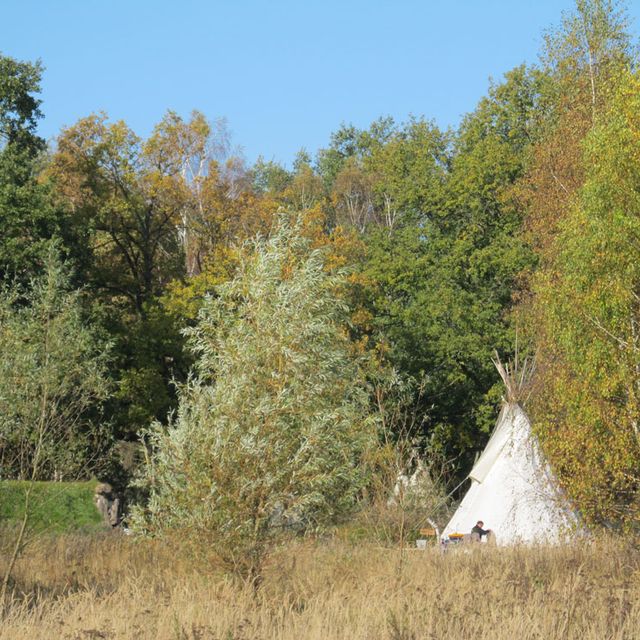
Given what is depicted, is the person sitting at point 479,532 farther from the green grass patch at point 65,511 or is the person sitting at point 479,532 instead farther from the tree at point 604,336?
the green grass patch at point 65,511

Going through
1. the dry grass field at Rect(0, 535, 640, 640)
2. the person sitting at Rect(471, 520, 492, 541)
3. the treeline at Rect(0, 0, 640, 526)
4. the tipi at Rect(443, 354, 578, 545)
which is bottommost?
the dry grass field at Rect(0, 535, 640, 640)

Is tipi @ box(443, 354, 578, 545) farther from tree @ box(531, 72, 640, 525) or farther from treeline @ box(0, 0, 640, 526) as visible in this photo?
tree @ box(531, 72, 640, 525)

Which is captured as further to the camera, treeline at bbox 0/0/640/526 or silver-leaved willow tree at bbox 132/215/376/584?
treeline at bbox 0/0/640/526

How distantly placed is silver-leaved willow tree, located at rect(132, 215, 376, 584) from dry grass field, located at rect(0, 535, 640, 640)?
2.07 ft

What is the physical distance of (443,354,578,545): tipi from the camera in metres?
28.0

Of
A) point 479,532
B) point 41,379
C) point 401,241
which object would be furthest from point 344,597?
point 401,241

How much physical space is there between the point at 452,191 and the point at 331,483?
28.9 metres

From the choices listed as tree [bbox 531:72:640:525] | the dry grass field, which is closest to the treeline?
tree [bbox 531:72:640:525]

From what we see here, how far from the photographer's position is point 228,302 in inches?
718

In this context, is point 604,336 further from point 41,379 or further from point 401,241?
point 401,241

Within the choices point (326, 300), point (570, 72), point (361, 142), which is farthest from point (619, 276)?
point (361, 142)

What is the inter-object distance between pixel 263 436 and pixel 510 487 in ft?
49.0

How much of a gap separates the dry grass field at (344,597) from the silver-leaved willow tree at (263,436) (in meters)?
0.63

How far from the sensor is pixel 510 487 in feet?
95.0
